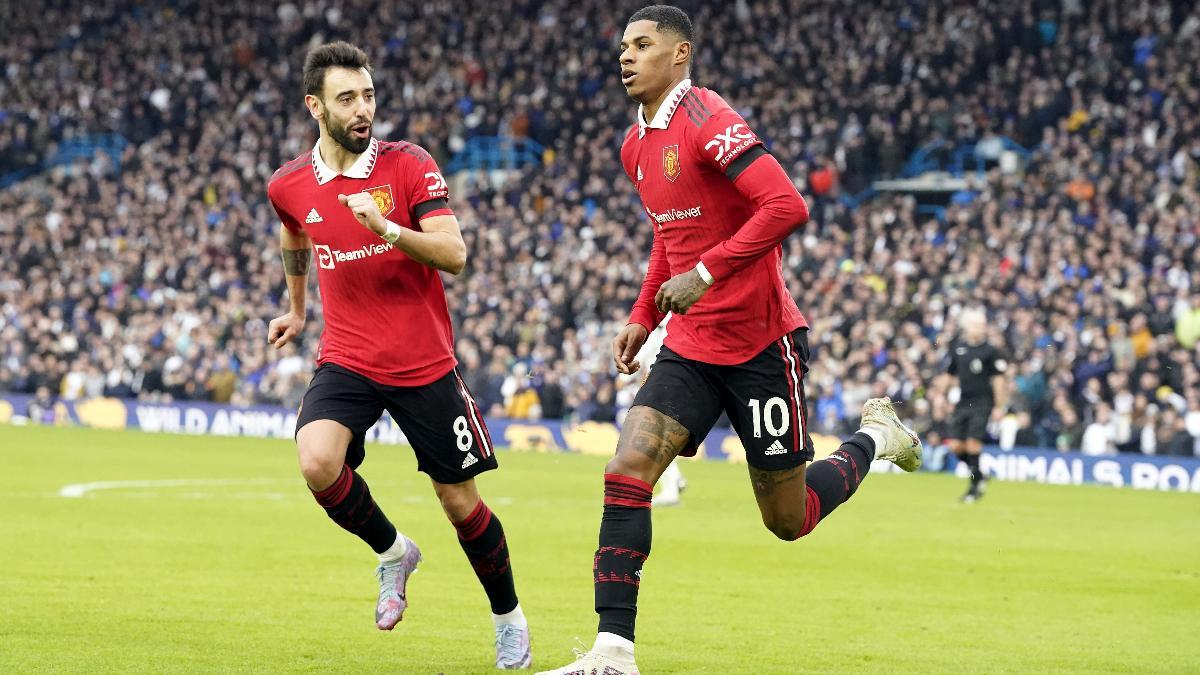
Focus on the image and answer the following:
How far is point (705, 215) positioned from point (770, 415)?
0.86 metres

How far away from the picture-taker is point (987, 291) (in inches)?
987

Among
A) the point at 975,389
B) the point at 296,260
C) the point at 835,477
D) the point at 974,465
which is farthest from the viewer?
the point at 975,389

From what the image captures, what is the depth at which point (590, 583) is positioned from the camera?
1094 cm

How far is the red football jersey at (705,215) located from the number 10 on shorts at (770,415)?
0.67ft

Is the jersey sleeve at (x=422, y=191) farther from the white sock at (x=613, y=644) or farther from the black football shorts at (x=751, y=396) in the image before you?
the white sock at (x=613, y=644)

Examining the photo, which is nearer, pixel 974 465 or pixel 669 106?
pixel 669 106

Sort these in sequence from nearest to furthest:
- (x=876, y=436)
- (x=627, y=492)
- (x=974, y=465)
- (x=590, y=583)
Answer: (x=627, y=492) < (x=876, y=436) < (x=590, y=583) < (x=974, y=465)

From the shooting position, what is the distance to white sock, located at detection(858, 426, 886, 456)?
324 inches

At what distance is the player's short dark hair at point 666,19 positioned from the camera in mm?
6773

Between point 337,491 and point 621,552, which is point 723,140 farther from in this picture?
point 337,491

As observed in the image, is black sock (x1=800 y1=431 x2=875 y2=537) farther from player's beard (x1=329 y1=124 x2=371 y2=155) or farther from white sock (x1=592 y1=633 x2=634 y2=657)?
player's beard (x1=329 y1=124 x2=371 y2=155)

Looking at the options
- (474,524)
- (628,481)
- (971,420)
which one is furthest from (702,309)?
(971,420)

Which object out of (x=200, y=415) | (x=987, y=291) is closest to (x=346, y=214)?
(x=987, y=291)

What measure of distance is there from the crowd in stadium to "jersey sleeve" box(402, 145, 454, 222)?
652 inches
